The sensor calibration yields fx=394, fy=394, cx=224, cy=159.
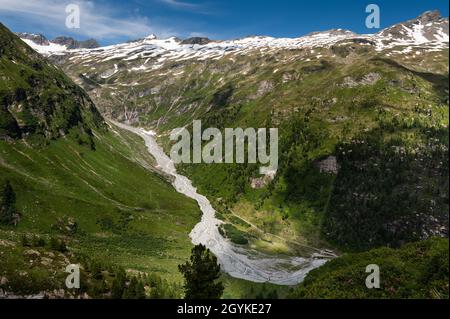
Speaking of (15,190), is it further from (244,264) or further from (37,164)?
(244,264)

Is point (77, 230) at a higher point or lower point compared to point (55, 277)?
lower

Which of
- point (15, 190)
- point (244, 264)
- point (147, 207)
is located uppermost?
point (15, 190)

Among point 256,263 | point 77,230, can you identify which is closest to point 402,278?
point 256,263

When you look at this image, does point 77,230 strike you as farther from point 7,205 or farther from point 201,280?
point 201,280

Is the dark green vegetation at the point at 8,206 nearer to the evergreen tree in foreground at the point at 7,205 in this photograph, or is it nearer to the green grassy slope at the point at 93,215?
the evergreen tree in foreground at the point at 7,205
